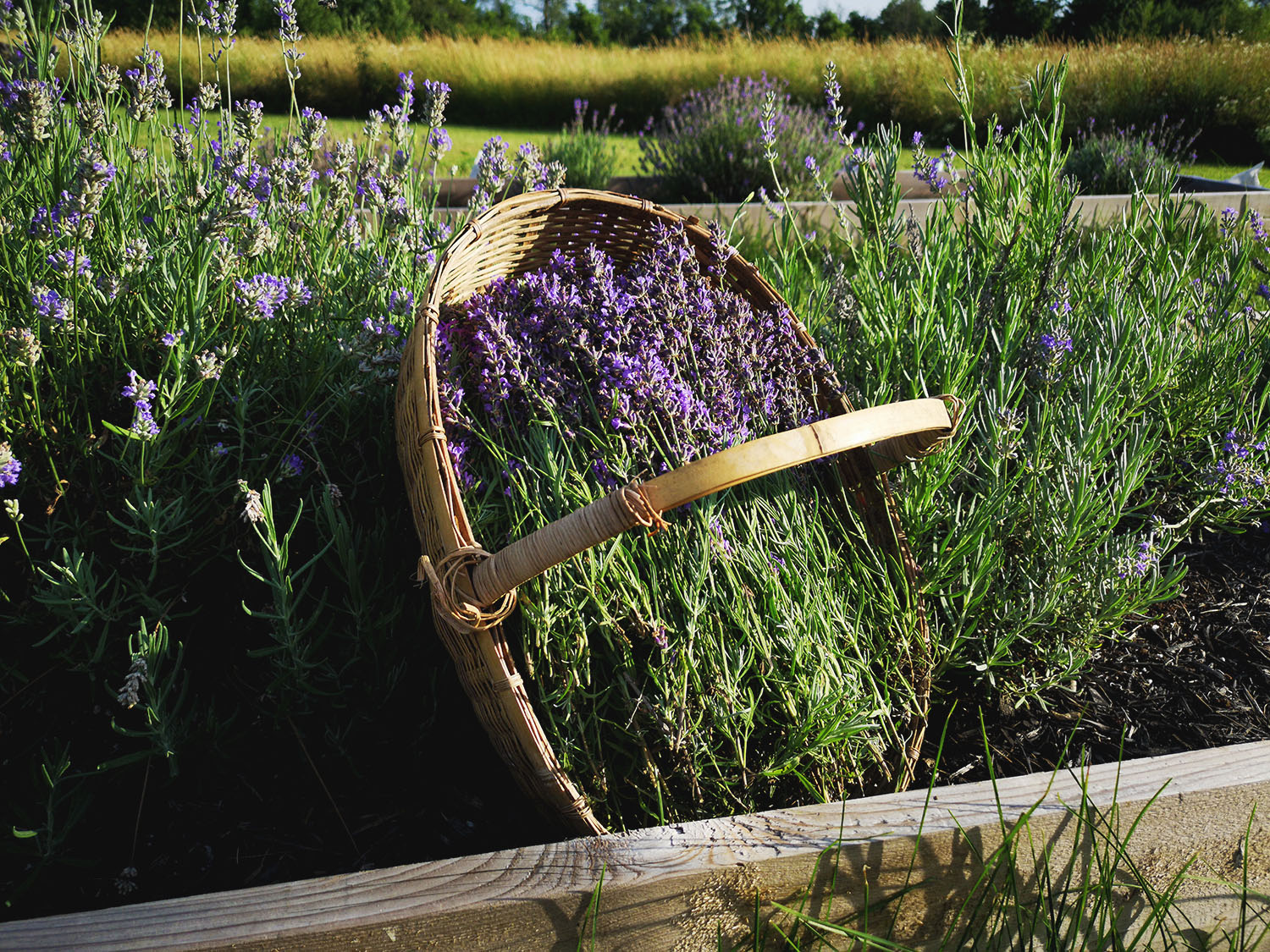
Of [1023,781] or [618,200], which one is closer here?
[1023,781]

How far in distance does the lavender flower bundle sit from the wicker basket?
0.06m

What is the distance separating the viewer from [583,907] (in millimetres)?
1114

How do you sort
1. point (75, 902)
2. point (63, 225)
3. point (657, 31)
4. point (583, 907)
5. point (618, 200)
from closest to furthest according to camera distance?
1. point (583, 907)
2. point (75, 902)
3. point (63, 225)
4. point (618, 200)
5. point (657, 31)

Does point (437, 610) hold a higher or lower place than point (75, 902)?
higher

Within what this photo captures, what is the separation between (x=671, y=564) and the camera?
133 cm

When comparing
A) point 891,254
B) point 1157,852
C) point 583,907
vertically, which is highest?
point 891,254

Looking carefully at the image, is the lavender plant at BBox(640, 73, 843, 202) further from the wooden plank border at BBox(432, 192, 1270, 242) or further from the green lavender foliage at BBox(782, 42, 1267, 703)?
the green lavender foliage at BBox(782, 42, 1267, 703)

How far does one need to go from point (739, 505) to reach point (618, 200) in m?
0.67

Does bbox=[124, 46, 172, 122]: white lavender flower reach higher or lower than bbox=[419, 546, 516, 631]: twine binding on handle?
higher

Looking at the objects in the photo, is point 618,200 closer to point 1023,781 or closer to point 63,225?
point 63,225

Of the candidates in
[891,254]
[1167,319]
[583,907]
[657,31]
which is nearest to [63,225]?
[583,907]

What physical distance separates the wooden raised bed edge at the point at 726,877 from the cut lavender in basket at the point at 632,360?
22.2 inches

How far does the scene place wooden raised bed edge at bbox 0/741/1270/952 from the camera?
3.46 feet

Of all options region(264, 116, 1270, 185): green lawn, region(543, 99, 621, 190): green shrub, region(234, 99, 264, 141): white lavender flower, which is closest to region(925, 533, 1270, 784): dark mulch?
region(234, 99, 264, 141): white lavender flower
